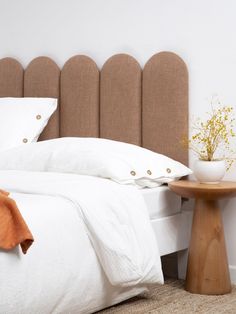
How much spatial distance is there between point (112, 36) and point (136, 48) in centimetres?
19

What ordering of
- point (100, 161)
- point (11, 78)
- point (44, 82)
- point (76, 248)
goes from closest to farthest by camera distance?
point (76, 248) < point (100, 161) < point (44, 82) < point (11, 78)

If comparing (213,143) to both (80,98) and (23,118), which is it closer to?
(80,98)

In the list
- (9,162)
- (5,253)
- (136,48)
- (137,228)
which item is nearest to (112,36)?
(136,48)

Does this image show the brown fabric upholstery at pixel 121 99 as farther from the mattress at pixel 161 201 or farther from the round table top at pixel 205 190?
the round table top at pixel 205 190

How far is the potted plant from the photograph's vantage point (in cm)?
304

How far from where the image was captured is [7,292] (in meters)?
2.19

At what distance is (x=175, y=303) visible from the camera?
2.85 m

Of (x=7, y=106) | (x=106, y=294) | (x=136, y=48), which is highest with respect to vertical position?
(x=136, y=48)

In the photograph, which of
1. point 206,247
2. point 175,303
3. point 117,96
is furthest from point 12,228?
point 117,96

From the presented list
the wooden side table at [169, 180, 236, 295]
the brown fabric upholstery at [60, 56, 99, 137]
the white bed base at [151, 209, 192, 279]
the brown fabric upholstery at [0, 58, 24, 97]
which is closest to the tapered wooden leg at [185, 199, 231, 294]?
the wooden side table at [169, 180, 236, 295]

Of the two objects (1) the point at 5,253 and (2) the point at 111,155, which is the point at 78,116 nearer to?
(2) the point at 111,155

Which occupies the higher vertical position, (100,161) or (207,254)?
(100,161)

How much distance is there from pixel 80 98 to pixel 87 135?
0.69 feet

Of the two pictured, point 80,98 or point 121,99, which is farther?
point 80,98
